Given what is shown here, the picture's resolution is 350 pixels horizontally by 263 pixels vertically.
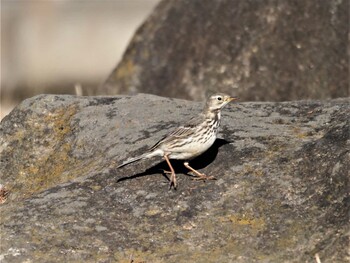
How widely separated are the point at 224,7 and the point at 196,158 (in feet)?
21.1

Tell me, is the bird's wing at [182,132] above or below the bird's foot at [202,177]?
above

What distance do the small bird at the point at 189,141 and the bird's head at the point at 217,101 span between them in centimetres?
12

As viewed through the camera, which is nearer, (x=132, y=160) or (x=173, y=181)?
(x=173, y=181)

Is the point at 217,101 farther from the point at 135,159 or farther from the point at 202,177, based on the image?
the point at 202,177

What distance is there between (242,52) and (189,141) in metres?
5.96

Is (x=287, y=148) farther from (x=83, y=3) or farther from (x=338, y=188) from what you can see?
(x=83, y=3)

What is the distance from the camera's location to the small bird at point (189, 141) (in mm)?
8469

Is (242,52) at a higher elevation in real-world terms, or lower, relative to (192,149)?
lower

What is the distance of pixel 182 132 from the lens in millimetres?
8781

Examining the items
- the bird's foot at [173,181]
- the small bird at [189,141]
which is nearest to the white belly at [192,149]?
the small bird at [189,141]

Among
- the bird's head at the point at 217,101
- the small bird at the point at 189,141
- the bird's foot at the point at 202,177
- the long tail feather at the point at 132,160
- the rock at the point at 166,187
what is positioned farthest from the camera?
the bird's head at the point at 217,101

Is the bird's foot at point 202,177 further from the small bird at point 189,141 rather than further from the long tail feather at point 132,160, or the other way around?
the long tail feather at point 132,160

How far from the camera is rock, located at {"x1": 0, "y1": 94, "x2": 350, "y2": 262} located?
6965mm

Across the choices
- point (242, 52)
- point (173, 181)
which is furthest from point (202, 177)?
point (242, 52)
